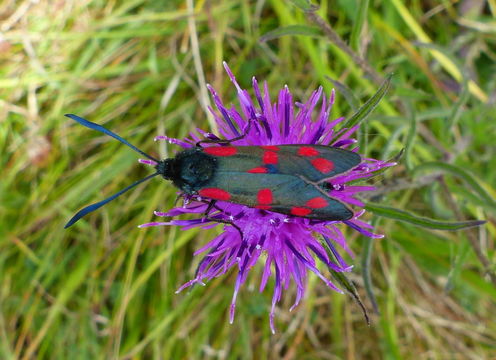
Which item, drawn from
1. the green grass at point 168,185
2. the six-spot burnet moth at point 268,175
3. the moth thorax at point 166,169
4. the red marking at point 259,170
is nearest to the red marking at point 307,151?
the six-spot burnet moth at point 268,175

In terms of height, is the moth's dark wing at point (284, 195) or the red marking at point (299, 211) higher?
the moth's dark wing at point (284, 195)

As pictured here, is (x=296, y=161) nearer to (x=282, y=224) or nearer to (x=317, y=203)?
(x=317, y=203)

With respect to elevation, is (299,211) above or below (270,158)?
below

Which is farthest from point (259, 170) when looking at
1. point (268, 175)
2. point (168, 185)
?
point (168, 185)

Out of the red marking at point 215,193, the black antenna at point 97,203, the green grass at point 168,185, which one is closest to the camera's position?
the black antenna at point 97,203

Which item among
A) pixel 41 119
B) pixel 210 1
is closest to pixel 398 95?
pixel 210 1

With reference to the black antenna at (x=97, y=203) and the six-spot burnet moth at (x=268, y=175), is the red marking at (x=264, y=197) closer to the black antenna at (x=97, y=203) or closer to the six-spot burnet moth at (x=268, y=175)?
the six-spot burnet moth at (x=268, y=175)

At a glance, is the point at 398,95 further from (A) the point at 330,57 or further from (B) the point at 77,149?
(B) the point at 77,149
